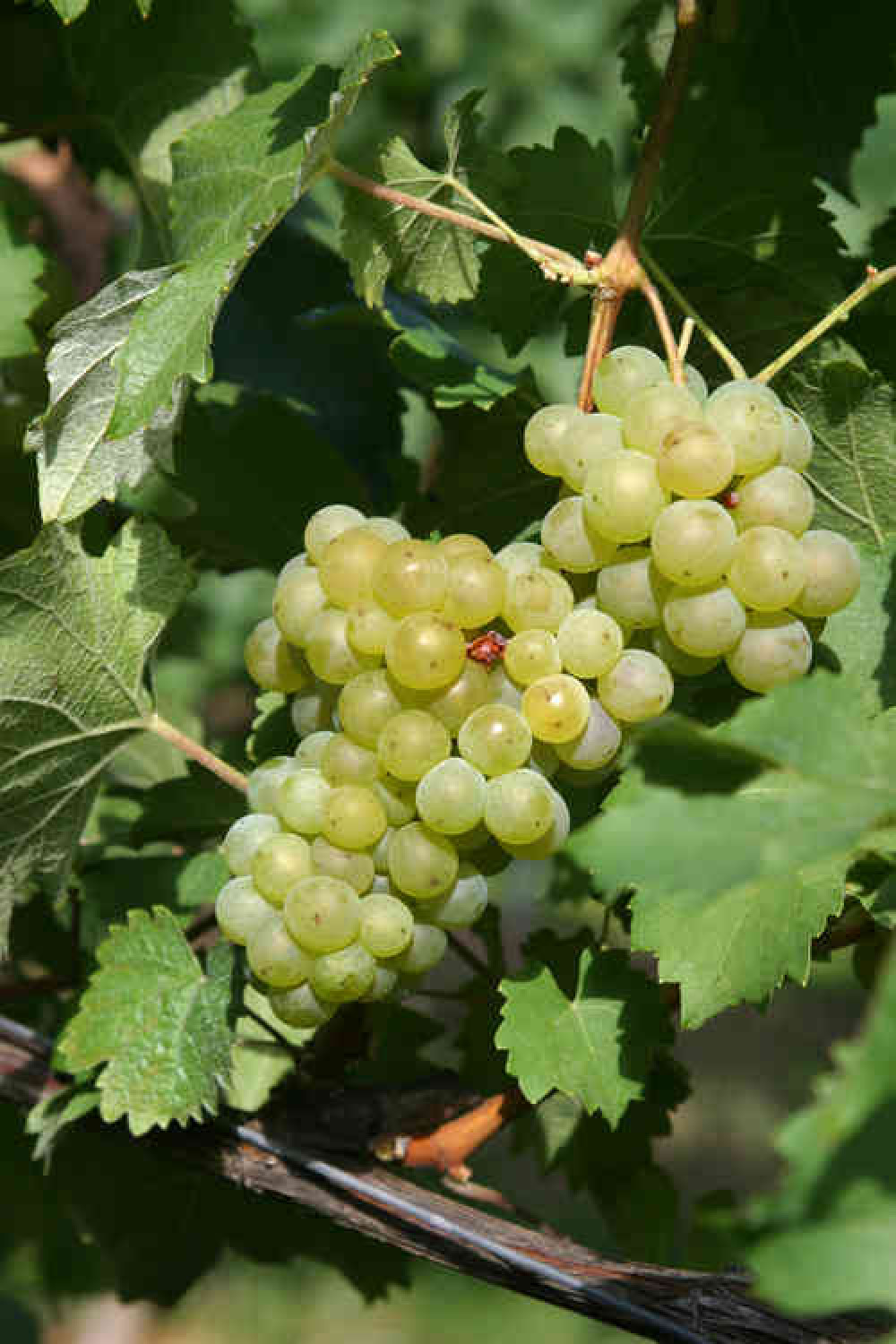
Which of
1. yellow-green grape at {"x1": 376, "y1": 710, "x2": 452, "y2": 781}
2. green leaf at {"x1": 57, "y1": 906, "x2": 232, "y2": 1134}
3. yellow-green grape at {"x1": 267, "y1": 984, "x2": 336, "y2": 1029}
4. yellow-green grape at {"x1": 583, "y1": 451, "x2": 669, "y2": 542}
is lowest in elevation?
green leaf at {"x1": 57, "y1": 906, "x2": 232, "y2": 1134}

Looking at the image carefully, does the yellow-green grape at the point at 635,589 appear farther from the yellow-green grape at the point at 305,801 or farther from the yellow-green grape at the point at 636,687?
the yellow-green grape at the point at 305,801

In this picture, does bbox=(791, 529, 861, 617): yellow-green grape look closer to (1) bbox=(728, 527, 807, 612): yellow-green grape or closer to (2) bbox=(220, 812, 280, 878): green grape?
(1) bbox=(728, 527, 807, 612): yellow-green grape

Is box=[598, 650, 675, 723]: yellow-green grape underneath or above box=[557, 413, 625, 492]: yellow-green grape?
underneath

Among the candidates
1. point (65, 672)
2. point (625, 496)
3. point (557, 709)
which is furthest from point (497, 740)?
point (65, 672)

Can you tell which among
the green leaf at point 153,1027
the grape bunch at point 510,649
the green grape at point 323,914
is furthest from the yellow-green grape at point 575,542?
the green leaf at point 153,1027

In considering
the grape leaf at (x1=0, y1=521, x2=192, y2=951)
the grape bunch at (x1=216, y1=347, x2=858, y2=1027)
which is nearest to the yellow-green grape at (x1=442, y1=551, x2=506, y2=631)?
the grape bunch at (x1=216, y1=347, x2=858, y2=1027)

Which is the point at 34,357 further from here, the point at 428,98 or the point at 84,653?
the point at 428,98
